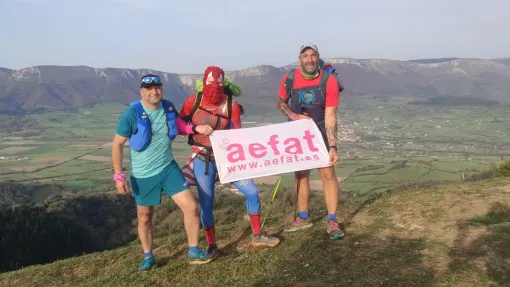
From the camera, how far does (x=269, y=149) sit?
638cm

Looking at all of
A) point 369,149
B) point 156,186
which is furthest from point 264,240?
point 369,149

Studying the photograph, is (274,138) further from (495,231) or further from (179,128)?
(495,231)

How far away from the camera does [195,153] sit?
6027 millimetres

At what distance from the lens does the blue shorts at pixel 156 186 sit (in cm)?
546

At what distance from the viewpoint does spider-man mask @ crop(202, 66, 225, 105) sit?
566 centimetres

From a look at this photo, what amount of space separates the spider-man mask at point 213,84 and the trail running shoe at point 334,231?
2.71m

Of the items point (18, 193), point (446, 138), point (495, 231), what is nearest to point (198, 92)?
point (495, 231)

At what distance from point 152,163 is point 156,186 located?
326 mm

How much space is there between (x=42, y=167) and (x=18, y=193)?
1965 cm

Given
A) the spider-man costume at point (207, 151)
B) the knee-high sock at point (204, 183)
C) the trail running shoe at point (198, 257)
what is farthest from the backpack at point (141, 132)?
the trail running shoe at point (198, 257)

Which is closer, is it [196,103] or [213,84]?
[213,84]

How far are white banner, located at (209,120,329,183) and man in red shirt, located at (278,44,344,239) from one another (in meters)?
0.15

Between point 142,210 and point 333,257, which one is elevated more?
point 142,210

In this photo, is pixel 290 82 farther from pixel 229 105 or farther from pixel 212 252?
pixel 212 252
